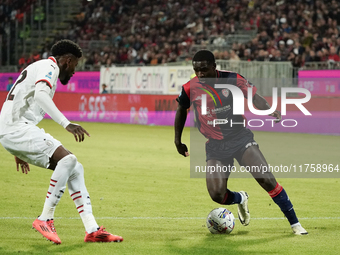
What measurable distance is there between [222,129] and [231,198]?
0.83 m

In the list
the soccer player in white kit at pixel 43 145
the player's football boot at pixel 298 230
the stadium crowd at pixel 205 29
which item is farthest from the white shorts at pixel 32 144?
the stadium crowd at pixel 205 29

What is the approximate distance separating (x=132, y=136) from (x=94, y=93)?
7.24 m

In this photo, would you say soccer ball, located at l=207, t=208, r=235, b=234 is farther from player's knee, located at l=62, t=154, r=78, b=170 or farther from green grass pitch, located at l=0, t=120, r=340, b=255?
player's knee, located at l=62, t=154, r=78, b=170

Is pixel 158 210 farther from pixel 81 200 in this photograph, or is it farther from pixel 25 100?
pixel 25 100

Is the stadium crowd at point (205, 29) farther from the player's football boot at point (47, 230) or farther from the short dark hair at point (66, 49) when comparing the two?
the player's football boot at point (47, 230)

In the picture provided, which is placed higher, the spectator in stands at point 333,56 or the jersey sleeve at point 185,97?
the jersey sleeve at point 185,97

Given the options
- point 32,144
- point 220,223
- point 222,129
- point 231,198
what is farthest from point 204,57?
point 32,144

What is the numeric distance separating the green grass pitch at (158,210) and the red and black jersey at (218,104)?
1220 mm

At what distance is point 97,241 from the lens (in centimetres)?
588

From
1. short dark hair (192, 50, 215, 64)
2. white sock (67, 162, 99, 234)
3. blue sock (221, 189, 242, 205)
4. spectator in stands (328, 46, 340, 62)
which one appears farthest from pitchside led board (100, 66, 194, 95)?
white sock (67, 162, 99, 234)

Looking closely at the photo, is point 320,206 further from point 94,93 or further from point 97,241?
point 94,93

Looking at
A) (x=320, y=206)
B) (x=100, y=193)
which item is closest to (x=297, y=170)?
(x=320, y=206)

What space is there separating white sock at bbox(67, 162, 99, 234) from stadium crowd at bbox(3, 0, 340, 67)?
17520 mm

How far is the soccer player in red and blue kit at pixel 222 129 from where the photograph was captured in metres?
6.41
